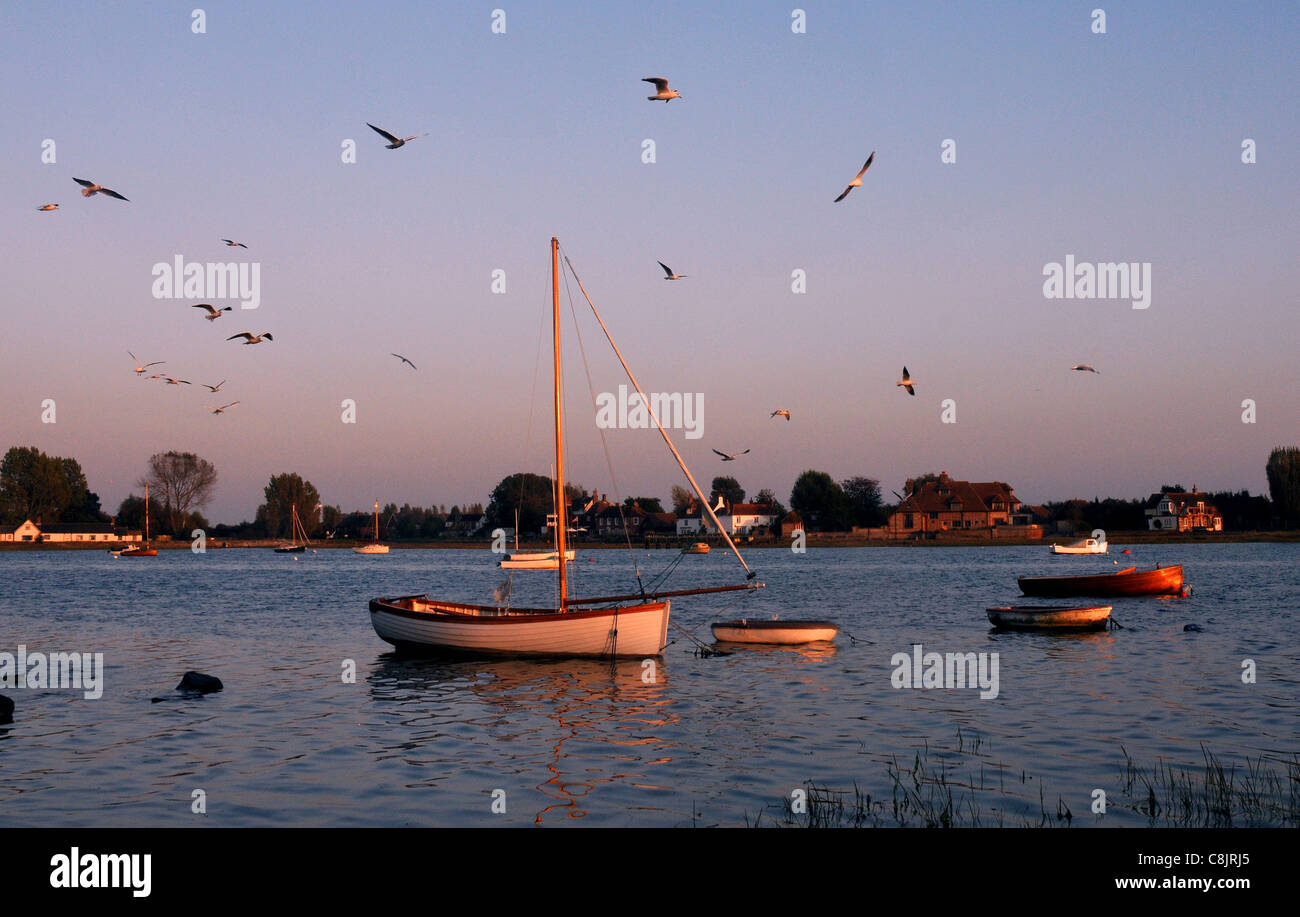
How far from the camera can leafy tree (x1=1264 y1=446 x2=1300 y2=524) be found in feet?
608

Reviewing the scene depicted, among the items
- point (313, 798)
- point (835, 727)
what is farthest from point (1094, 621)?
point (313, 798)

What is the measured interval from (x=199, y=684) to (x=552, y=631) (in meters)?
10.5

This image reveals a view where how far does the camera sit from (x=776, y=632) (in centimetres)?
4034

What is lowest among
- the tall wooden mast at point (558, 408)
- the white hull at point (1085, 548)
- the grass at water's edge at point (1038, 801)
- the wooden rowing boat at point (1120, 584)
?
the white hull at point (1085, 548)

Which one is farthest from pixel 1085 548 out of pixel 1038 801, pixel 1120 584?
pixel 1038 801

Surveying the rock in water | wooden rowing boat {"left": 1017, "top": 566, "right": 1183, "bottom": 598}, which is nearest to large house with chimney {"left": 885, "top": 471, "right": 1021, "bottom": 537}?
wooden rowing boat {"left": 1017, "top": 566, "right": 1183, "bottom": 598}

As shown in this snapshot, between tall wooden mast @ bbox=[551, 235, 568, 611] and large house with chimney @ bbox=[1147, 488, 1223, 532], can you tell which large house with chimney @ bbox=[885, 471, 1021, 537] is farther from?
tall wooden mast @ bbox=[551, 235, 568, 611]

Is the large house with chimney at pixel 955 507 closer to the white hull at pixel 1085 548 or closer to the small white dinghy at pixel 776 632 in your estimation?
the white hull at pixel 1085 548

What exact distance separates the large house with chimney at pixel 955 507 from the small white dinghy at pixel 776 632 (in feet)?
514

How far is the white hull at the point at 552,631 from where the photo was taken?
3362 cm

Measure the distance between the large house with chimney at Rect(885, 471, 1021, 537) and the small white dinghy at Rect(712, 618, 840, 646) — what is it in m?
157

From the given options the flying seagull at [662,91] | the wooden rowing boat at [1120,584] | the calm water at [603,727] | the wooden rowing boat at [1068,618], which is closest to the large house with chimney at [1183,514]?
the wooden rowing boat at [1120,584]

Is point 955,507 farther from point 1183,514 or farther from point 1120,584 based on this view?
point 1120,584
